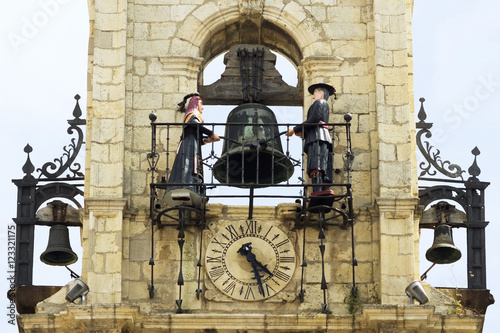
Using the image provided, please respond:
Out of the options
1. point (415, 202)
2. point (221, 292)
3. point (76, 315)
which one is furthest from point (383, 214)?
point (76, 315)

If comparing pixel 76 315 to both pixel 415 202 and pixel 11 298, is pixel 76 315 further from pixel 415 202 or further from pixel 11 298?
pixel 415 202

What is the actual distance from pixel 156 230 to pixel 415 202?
3.00 meters

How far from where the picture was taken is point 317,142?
880 inches

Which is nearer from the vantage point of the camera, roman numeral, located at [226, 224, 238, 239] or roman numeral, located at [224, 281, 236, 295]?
roman numeral, located at [224, 281, 236, 295]

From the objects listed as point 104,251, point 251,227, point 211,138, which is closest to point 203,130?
point 211,138

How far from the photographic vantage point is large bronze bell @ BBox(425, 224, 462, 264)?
23281mm

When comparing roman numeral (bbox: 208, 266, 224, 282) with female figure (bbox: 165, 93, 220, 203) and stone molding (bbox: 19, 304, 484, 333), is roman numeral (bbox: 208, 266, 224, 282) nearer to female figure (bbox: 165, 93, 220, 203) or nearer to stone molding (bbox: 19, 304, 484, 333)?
stone molding (bbox: 19, 304, 484, 333)

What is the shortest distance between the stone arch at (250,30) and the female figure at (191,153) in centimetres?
118

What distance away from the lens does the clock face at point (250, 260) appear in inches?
871

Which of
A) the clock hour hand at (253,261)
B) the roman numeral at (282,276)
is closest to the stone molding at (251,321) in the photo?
the clock hour hand at (253,261)

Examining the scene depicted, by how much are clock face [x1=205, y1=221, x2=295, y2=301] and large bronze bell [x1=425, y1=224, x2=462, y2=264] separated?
1989mm

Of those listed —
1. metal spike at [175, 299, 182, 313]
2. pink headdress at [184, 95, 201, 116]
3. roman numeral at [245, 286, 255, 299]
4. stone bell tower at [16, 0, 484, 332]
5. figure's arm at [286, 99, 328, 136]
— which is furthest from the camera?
pink headdress at [184, 95, 201, 116]

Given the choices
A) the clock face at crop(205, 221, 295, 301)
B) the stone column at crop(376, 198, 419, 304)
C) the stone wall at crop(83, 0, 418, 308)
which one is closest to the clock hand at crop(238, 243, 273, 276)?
the clock face at crop(205, 221, 295, 301)

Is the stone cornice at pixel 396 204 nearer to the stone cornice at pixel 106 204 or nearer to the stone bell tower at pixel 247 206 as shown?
the stone bell tower at pixel 247 206
